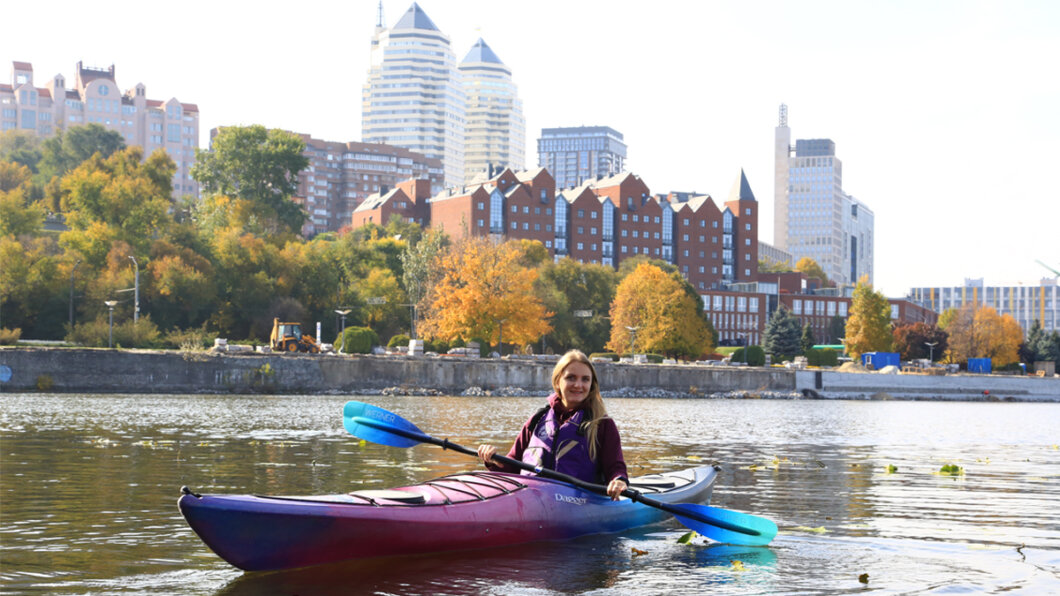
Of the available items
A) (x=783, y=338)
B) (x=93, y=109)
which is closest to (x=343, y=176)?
(x=93, y=109)

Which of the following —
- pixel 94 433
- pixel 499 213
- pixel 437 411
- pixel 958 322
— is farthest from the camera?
pixel 499 213

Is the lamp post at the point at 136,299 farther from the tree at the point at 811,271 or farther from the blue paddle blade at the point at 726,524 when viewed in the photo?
the tree at the point at 811,271

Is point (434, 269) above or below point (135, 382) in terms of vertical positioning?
above

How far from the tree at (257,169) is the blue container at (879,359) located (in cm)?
5148

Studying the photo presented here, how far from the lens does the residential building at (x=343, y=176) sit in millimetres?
190875

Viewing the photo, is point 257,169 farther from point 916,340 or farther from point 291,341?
point 916,340

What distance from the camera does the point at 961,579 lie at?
9008 mm

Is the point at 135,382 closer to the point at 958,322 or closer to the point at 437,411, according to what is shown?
the point at 437,411

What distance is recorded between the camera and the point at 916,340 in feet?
337

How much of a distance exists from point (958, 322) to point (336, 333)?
66.0 metres

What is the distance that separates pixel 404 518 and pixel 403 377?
162 feet

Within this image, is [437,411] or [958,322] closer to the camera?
[437,411]

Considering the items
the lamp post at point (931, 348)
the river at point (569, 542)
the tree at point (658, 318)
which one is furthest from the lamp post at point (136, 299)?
the lamp post at point (931, 348)

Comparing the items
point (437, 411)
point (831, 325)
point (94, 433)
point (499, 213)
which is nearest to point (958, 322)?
point (831, 325)
